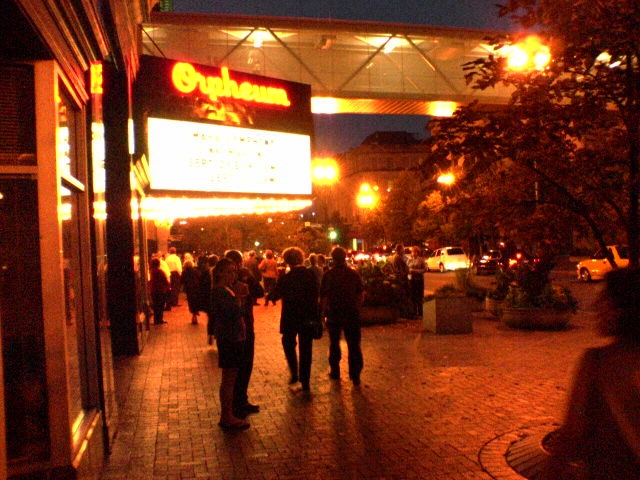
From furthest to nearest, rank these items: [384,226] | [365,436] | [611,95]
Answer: [384,226]
[365,436]
[611,95]

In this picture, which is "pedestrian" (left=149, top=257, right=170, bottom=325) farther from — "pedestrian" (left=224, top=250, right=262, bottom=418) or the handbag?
"pedestrian" (left=224, top=250, right=262, bottom=418)

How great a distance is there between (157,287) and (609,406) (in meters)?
15.4

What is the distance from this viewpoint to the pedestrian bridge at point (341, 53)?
54.9ft

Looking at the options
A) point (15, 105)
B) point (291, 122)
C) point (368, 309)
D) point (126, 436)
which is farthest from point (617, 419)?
point (291, 122)

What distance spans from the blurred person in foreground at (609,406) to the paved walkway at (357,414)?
2971 millimetres

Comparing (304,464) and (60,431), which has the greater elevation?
(60,431)

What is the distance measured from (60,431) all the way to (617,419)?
146 inches

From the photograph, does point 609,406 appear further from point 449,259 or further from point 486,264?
point 449,259

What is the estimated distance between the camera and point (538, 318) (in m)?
14.4

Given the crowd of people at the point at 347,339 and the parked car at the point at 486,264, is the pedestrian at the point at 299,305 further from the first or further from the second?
the parked car at the point at 486,264

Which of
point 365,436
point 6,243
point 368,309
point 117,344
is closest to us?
point 6,243

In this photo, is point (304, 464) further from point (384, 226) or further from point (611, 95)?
point (384, 226)

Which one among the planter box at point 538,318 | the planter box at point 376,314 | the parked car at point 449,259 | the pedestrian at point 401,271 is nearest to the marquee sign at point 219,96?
the pedestrian at point 401,271

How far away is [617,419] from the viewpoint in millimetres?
2859
